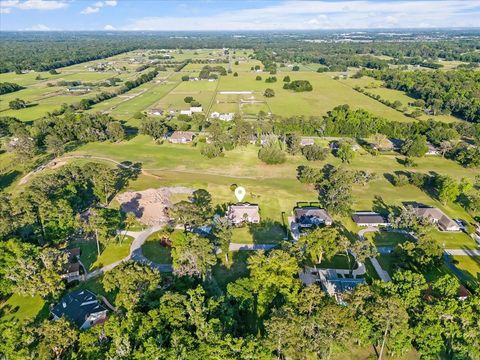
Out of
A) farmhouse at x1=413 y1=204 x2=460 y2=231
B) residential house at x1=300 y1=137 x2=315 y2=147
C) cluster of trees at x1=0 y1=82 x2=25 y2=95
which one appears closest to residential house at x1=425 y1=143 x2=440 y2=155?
residential house at x1=300 y1=137 x2=315 y2=147

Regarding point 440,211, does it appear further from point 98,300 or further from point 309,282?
point 98,300

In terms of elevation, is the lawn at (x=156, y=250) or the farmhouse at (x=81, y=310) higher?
the farmhouse at (x=81, y=310)

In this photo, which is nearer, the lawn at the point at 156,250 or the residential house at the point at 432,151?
the lawn at the point at 156,250

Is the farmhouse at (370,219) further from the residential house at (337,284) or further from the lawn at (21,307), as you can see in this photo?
the lawn at (21,307)

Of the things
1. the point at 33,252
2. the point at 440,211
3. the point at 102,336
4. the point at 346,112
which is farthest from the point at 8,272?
the point at 346,112

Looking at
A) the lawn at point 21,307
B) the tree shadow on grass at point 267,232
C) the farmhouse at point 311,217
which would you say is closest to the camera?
the lawn at point 21,307

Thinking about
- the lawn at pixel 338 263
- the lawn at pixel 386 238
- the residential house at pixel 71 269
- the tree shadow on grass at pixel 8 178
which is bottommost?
the lawn at pixel 386 238

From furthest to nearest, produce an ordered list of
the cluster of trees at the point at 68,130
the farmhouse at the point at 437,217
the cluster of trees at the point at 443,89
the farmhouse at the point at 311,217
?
the cluster of trees at the point at 443,89
the cluster of trees at the point at 68,130
the farmhouse at the point at 311,217
the farmhouse at the point at 437,217

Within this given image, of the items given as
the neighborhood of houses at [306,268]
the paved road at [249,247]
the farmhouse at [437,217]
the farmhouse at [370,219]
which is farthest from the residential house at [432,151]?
the paved road at [249,247]
